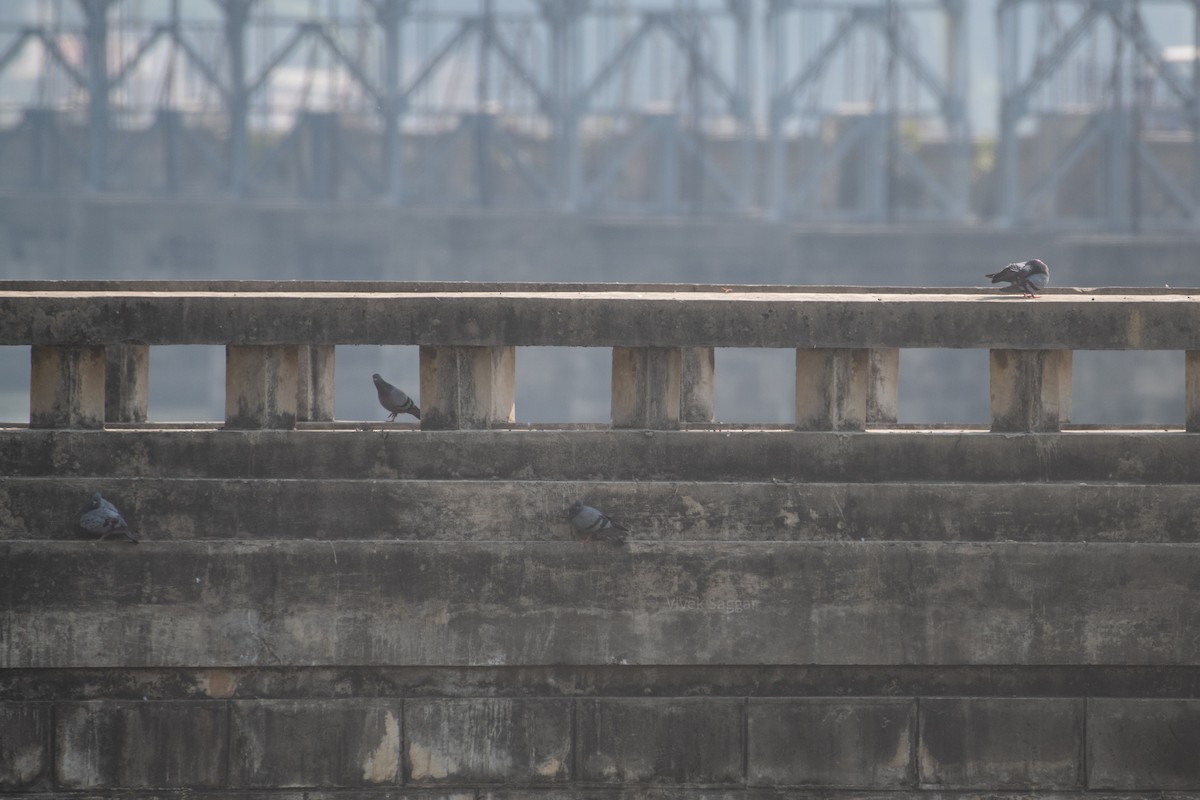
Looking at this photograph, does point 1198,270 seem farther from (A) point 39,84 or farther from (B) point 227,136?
(A) point 39,84

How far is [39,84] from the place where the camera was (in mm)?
69875

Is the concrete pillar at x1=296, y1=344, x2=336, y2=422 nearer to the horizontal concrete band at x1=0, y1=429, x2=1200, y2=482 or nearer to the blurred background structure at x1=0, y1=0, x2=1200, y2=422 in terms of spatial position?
the horizontal concrete band at x1=0, y1=429, x2=1200, y2=482

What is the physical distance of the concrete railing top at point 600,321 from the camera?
9.49 m

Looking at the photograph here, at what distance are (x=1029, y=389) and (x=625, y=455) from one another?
2349 mm

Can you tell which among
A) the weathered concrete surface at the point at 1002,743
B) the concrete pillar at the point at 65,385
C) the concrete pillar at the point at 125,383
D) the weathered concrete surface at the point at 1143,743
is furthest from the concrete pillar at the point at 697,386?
the concrete pillar at the point at 65,385

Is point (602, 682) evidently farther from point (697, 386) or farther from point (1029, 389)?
point (1029, 389)

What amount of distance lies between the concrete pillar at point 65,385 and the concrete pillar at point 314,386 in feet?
5.41

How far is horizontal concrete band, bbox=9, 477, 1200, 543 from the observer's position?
9383 millimetres

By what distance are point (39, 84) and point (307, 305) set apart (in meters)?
65.3

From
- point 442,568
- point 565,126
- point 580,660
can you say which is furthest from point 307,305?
point 565,126

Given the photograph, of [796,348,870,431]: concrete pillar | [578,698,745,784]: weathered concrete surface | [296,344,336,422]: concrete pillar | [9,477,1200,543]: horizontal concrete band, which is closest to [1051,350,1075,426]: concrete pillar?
[9,477,1200,543]: horizontal concrete band

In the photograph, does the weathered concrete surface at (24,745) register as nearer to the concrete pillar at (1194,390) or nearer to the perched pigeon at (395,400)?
the perched pigeon at (395,400)

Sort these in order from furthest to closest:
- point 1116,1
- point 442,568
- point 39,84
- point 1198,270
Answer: point 39,84 → point 1116,1 → point 1198,270 → point 442,568

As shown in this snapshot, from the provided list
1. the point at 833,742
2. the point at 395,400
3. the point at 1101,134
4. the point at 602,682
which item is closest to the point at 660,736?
the point at 602,682
